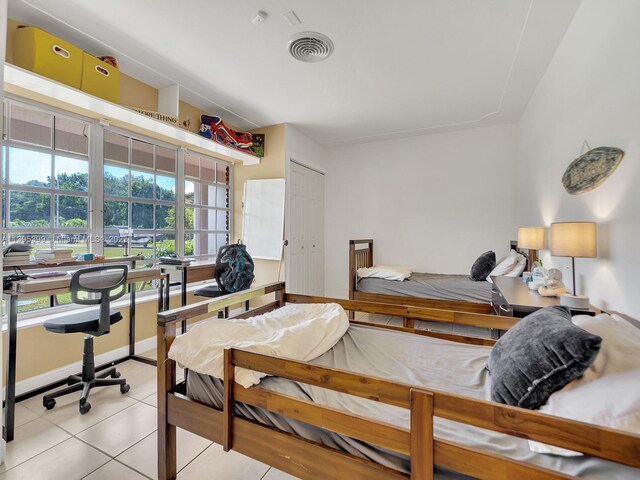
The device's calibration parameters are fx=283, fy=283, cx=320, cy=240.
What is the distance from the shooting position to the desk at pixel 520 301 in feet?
5.46

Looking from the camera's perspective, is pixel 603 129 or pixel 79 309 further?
pixel 79 309

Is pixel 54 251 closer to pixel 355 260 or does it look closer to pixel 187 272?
pixel 187 272

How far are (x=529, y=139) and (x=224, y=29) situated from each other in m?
3.29

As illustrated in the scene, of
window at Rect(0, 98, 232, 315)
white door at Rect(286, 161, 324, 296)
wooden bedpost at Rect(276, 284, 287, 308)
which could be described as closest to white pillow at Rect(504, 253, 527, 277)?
wooden bedpost at Rect(276, 284, 287, 308)

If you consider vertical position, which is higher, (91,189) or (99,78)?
(99,78)

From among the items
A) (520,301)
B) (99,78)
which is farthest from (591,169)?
(99,78)

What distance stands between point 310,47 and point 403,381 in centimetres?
242

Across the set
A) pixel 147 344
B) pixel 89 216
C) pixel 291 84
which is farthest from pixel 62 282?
pixel 291 84

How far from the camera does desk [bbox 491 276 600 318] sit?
5.46 feet

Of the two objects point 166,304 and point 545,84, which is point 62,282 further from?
point 545,84

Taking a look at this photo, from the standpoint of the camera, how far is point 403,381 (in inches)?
46.8

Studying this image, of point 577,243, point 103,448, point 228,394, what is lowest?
point 103,448

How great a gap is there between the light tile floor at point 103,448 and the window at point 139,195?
1.34 meters

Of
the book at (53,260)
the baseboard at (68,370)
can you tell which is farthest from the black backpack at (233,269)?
the book at (53,260)
